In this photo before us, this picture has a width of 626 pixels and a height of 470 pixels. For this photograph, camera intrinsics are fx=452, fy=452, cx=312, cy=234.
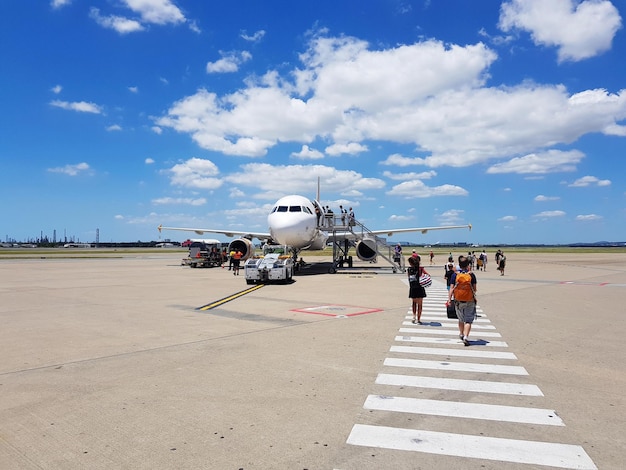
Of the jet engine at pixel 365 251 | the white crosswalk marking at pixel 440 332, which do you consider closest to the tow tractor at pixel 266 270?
the jet engine at pixel 365 251

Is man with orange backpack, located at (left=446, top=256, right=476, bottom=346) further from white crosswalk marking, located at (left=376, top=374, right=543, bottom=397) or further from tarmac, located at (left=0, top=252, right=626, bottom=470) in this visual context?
white crosswalk marking, located at (left=376, top=374, right=543, bottom=397)

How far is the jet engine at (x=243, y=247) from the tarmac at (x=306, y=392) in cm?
2145

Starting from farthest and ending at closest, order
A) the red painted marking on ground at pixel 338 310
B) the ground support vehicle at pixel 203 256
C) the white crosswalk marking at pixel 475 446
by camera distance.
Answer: the ground support vehicle at pixel 203 256 < the red painted marking on ground at pixel 338 310 < the white crosswalk marking at pixel 475 446

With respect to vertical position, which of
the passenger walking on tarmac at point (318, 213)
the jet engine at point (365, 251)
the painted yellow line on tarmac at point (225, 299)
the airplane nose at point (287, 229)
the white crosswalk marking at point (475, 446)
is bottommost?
the white crosswalk marking at point (475, 446)

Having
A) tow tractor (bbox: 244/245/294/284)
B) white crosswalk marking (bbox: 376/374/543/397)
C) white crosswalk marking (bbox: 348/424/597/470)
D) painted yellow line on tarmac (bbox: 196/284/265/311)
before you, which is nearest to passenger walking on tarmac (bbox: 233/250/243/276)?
tow tractor (bbox: 244/245/294/284)

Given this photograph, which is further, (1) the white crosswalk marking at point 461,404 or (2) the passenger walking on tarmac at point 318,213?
(2) the passenger walking on tarmac at point 318,213

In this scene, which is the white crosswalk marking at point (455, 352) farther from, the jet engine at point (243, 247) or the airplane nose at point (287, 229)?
the jet engine at point (243, 247)

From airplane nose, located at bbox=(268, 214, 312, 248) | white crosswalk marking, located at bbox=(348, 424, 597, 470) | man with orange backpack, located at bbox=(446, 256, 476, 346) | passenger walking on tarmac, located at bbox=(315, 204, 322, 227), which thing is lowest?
white crosswalk marking, located at bbox=(348, 424, 597, 470)

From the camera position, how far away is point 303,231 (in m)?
28.1

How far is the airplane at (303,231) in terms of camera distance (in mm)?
27703

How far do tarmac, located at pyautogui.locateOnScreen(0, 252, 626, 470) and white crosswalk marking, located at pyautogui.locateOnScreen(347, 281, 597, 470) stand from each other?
1.1 inches

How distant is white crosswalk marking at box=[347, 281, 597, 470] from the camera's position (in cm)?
466

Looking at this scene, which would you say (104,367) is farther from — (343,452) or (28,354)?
(343,452)

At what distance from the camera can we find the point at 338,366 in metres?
7.82
